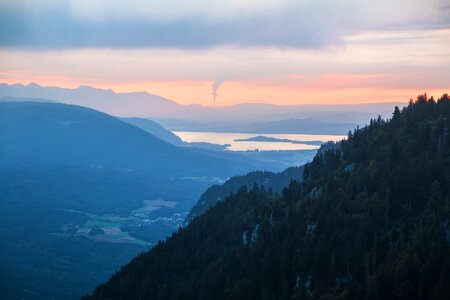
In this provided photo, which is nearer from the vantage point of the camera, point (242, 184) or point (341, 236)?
point (341, 236)

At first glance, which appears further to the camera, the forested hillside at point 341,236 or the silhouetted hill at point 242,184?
the silhouetted hill at point 242,184

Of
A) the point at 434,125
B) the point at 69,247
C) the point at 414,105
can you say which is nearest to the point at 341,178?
the point at 434,125

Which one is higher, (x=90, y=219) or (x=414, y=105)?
(x=414, y=105)

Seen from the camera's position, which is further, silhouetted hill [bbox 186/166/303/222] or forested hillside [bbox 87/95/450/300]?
silhouetted hill [bbox 186/166/303/222]

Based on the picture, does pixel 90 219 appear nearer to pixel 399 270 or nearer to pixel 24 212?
pixel 24 212

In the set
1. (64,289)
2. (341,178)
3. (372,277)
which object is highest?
(341,178)

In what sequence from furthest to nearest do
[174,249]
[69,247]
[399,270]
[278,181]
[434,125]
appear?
[69,247] → [278,181] → [174,249] → [434,125] → [399,270]

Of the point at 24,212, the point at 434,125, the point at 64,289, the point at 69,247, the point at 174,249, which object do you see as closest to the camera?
the point at 434,125

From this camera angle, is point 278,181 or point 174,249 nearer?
point 174,249
